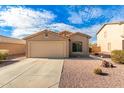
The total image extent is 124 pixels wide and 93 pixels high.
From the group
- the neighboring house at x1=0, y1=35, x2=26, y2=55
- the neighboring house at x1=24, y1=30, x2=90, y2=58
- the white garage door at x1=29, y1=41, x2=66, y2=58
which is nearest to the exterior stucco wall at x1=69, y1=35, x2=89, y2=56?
the neighboring house at x1=24, y1=30, x2=90, y2=58

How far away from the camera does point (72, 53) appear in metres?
27.7

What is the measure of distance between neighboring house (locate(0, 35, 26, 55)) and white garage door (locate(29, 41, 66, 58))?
530cm

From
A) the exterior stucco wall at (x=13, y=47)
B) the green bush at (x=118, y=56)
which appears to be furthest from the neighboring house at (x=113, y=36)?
the exterior stucco wall at (x=13, y=47)

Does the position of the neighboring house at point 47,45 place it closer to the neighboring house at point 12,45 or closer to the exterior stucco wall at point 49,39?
the exterior stucco wall at point 49,39

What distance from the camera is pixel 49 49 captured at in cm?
2541

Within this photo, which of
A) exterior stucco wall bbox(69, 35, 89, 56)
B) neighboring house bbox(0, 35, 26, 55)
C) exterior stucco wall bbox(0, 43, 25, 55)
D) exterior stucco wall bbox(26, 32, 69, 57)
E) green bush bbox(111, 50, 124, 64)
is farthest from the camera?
exterior stucco wall bbox(0, 43, 25, 55)

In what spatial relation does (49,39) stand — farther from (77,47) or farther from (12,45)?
(12,45)

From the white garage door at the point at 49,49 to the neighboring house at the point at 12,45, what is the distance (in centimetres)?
530

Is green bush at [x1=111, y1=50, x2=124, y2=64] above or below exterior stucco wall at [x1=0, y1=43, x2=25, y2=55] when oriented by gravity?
below

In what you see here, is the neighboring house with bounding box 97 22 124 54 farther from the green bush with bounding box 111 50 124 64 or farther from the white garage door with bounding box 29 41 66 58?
the green bush with bounding box 111 50 124 64

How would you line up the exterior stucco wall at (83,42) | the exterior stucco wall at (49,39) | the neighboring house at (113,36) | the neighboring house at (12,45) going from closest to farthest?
the exterior stucco wall at (49,39), the exterior stucco wall at (83,42), the neighboring house at (12,45), the neighboring house at (113,36)

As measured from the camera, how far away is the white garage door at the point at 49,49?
83.1ft

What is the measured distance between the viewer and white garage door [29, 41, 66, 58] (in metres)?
25.3

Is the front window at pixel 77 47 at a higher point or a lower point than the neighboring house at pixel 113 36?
lower
